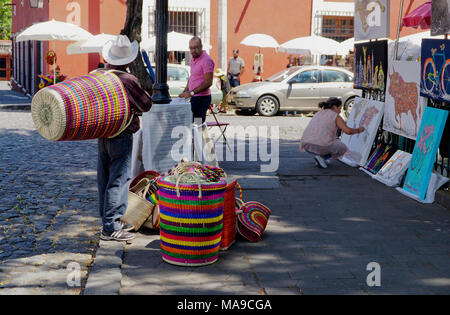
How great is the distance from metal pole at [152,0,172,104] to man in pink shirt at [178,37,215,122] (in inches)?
44.8

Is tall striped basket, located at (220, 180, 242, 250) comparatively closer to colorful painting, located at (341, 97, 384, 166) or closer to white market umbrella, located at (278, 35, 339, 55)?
colorful painting, located at (341, 97, 384, 166)

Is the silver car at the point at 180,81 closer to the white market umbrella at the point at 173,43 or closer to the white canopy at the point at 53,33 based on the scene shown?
the white market umbrella at the point at 173,43

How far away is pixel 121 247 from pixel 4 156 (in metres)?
5.81

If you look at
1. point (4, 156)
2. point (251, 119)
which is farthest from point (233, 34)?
point (4, 156)

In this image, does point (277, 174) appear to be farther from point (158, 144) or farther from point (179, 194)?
point (179, 194)

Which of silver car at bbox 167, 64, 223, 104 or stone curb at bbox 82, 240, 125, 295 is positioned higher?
silver car at bbox 167, 64, 223, 104

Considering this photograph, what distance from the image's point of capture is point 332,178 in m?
9.09

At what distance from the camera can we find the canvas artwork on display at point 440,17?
751cm

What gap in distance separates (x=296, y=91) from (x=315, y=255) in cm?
1446

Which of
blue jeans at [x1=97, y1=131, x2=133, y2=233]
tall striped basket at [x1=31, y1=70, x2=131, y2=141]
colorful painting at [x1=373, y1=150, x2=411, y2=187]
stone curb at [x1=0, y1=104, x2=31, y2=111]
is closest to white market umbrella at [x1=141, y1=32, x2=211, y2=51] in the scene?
stone curb at [x1=0, y1=104, x2=31, y2=111]

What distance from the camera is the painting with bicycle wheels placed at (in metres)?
7.42

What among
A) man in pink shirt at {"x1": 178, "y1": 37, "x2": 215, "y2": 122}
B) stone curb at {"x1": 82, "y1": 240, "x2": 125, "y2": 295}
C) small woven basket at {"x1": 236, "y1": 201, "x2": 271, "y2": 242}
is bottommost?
stone curb at {"x1": 82, "y1": 240, "x2": 125, "y2": 295}

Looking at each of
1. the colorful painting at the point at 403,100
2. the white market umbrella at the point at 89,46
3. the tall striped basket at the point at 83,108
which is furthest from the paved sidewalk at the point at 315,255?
the white market umbrella at the point at 89,46

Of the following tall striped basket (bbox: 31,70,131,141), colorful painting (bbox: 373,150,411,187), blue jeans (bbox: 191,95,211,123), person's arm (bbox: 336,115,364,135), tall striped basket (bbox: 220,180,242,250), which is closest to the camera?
tall striped basket (bbox: 31,70,131,141)
